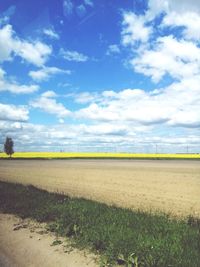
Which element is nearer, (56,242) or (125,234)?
(125,234)

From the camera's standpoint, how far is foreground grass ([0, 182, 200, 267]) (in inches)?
260

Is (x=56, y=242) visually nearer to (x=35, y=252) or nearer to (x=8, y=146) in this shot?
(x=35, y=252)

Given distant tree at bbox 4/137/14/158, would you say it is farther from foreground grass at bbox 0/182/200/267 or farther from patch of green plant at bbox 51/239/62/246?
patch of green plant at bbox 51/239/62/246

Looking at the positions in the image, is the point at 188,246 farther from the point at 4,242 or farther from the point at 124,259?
the point at 4,242

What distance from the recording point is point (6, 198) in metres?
15.9

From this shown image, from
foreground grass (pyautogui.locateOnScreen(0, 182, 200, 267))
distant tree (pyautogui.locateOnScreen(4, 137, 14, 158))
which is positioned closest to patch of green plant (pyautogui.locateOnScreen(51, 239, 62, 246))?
foreground grass (pyautogui.locateOnScreen(0, 182, 200, 267))

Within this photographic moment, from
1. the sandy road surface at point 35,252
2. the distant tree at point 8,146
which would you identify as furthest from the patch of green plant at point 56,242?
the distant tree at point 8,146

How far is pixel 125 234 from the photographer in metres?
8.06

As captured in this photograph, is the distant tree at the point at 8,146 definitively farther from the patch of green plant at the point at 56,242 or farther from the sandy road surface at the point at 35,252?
the patch of green plant at the point at 56,242

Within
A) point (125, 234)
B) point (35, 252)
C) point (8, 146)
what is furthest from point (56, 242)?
point (8, 146)

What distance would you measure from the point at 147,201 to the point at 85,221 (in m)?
7.23

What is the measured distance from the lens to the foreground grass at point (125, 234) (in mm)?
6613

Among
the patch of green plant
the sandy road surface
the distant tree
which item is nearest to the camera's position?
the sandy road surface

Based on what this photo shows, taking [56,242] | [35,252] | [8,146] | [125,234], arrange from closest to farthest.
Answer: [35,252] < [125,234] < [56,242] < [8,146]
